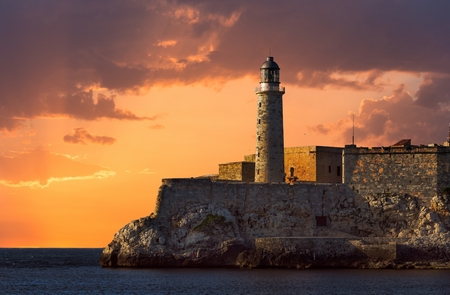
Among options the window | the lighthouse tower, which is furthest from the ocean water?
the lighthouse tower

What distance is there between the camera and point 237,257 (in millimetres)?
54125

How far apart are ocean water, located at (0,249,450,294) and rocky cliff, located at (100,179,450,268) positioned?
3.58ft

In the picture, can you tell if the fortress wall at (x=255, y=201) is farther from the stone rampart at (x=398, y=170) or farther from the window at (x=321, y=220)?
the stone rampart at (x=398, y=170)

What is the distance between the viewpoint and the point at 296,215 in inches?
2217

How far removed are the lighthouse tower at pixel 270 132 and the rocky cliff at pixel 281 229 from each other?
201cm

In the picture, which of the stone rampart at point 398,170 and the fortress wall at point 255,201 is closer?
the fortress wall at point 255,201

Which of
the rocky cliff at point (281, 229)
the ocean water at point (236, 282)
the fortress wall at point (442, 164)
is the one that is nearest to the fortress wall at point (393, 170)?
the fortress wall at point (442, 164)

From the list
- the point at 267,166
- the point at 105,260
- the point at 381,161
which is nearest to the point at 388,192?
the point at 381,161

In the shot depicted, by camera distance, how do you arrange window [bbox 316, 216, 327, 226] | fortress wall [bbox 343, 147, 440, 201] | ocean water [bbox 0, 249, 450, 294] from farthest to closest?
window [bbox 316, 216, 327, 226] → fortress wall [bbox 343, 147, 440, 201] → ocean water [bbox 0, 249, 450, 294]

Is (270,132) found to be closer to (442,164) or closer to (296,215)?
(296,215)

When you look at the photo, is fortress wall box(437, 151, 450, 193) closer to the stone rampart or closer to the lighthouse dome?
the stone rampart

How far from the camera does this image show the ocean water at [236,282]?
4463cm

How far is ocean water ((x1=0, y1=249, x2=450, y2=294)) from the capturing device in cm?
4463

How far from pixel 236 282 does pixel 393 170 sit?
14.3m
